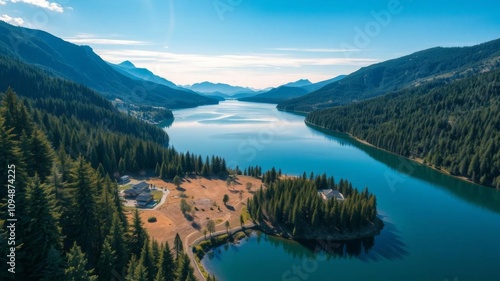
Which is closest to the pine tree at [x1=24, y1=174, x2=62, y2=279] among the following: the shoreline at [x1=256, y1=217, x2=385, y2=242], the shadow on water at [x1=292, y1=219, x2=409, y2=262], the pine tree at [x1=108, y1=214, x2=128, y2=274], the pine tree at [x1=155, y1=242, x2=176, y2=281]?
the pine tree at [x1=108, y1=214, x2=128, y2=274]

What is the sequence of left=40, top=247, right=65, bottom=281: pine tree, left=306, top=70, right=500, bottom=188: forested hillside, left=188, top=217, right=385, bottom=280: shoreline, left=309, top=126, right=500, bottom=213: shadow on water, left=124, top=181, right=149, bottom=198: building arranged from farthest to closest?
left=306, top=70, right=500, bottom=188: forested hillside, left=309, top=126, right=500, bottom=213: shadow on water, left=124, top=181, right=149, bottom=198: building, left=188, top=217, right=385, bottom=280: shoreline, left=40, top=247, right=65, bottom=281: pine tree

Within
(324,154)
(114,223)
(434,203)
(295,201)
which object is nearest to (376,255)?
(295,201)

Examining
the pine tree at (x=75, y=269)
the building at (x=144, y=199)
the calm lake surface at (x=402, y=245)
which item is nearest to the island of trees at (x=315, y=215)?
the calm lake surface at (x=402, y=245)

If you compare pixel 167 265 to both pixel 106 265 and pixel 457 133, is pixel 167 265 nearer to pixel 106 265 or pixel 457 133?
pixel 106 265

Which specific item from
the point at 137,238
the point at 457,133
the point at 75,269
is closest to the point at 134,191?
the point at 137,238

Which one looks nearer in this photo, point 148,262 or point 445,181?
point 148,262

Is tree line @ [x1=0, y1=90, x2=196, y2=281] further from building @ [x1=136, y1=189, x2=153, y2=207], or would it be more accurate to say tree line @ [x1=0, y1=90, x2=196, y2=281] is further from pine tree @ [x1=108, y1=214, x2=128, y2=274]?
building @ [x1=136, y1=189, x2=153, y2=207]
